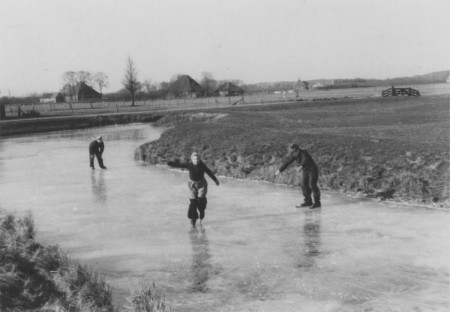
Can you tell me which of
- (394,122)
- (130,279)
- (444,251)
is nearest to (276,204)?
(444,251)

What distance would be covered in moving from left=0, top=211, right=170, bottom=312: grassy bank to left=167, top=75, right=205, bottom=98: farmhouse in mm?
98536

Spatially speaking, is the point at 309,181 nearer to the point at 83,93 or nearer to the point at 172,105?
the point at 172,105

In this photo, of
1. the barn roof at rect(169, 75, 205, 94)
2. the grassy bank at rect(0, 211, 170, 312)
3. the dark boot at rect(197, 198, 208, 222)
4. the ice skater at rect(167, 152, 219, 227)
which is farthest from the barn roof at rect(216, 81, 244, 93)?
the grassy bank at rect(0, 211, 170, 312)

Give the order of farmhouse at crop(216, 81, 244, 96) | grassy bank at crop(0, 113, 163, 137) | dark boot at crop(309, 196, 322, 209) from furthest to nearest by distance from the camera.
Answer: farmhouse at crop(216, 81, 244, 96)
grassy bank at crop(0, 113, 163, 137)
dark boot at crop(309, 196, 322, 209)

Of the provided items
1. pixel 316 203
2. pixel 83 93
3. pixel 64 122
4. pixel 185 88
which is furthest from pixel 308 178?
pixel 83 93

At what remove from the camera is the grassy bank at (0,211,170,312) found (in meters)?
6.70

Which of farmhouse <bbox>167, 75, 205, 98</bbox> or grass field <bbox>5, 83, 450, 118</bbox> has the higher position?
farmhouse <bbox>167, 75, 205, 98</bbox>

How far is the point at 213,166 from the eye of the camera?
18.8m

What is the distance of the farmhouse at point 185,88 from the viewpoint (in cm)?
10750

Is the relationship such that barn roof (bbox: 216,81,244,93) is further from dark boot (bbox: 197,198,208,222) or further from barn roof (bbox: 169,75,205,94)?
dark boot (bbox: 197,198,208,222)

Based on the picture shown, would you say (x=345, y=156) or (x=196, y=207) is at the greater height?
(x=345, y=156)

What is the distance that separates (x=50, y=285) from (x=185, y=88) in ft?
337

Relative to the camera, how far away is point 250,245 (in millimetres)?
9664

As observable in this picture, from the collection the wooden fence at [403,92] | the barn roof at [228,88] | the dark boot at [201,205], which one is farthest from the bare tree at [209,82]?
the dark boot at [201,205]
